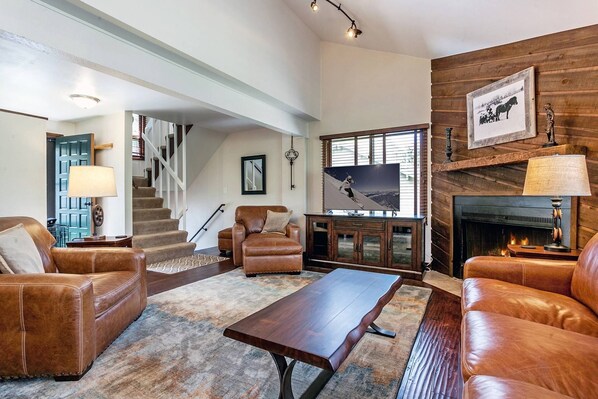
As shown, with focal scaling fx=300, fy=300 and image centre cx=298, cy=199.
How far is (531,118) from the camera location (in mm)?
2877

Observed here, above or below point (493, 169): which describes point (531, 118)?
above

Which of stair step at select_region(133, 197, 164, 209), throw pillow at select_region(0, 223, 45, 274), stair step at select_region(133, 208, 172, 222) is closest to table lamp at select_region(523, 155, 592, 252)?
throw pillow at select_region(0, 223, 45, 274)

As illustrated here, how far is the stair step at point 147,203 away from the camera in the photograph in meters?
5.41

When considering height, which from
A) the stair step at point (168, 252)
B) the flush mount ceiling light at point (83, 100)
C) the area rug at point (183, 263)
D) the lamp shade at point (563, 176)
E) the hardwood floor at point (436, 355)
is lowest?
the hardwood floor at point (436, 355)

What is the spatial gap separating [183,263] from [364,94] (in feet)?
12.5

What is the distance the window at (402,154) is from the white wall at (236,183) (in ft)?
2.88

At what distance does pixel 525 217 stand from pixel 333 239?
7.45 feet

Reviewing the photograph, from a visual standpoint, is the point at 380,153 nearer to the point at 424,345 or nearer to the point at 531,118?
the point at 531,118

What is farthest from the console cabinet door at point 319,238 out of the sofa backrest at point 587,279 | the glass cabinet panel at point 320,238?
the sofa backrest at point 587,279

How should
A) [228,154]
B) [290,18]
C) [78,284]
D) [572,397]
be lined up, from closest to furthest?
[572,397] → [78,284] → [290,18] → [228,154]

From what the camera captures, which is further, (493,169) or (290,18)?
(290,18)

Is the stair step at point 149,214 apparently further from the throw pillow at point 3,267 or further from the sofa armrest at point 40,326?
the sofa armrest at point 40,326

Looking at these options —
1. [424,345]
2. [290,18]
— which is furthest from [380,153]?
[424,345]

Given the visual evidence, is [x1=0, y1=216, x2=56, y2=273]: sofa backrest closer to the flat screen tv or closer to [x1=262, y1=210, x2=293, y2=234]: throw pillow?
[x1=262, y1=210, x2=293, y2=234]: throw pillow
